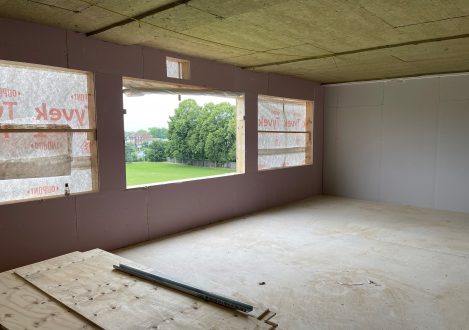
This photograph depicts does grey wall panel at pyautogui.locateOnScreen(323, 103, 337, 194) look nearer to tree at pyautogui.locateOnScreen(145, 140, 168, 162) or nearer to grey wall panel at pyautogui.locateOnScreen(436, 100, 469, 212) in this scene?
grey wall panel at pyautogui.locateOnScreen(436, 100, 469, 212)

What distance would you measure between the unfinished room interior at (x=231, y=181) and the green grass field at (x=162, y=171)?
35.2ft

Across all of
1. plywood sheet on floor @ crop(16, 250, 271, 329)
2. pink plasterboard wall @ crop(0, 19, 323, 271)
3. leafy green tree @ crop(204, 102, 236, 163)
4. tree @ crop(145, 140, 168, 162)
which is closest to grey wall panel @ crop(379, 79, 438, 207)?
pink plasterboard wall @ crop(0, 19, 323, 271)

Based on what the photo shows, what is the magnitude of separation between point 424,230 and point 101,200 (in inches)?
173

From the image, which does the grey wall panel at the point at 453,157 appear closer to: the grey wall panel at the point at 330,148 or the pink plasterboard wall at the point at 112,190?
the grey wall panel at the point at 330,148

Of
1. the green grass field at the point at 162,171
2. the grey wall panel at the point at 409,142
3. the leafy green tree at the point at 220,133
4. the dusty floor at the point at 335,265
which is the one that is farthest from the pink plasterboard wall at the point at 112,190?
the leafy green tree at the point at 220,133

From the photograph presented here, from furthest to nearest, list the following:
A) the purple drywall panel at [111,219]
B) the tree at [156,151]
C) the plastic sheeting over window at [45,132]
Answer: the tree at [156,151], the purple drywall panel at [111,219], the plastic sheeting over window at [45,132]

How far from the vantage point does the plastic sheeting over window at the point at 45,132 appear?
10.8ft

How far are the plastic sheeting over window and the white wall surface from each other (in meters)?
5.39

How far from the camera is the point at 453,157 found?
20.4 feet

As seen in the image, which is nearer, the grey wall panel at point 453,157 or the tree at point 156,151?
the grey wall panel at point 453,157

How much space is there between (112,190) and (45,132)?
963mm

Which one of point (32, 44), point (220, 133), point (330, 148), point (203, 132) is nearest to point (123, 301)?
point (32, 44)

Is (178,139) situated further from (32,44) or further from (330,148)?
(32,44)

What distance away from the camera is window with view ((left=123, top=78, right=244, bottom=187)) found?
59.5 feet
